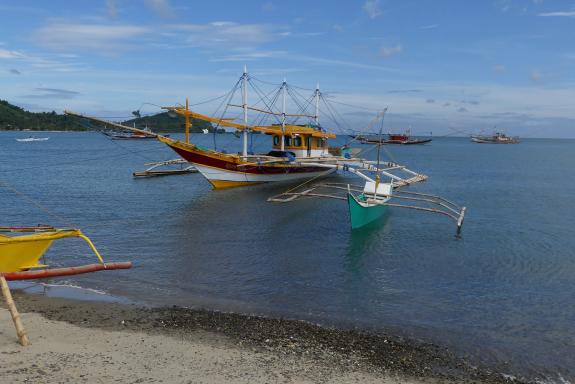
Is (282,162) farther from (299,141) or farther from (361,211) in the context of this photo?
(361,211)

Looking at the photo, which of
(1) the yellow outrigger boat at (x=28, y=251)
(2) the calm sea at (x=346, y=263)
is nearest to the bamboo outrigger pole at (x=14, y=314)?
(1) the yellow outrigger boat at (x=28, y=251)

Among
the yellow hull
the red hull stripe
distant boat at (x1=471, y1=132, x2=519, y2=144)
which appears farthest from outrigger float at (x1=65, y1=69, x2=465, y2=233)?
distant boat at (x1=471, y1=132, x2=519, y2=144)

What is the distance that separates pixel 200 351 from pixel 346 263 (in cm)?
916

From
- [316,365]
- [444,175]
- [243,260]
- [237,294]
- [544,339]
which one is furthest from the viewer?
[444,175]

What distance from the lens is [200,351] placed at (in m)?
10.3

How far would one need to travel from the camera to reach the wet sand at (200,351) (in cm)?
909

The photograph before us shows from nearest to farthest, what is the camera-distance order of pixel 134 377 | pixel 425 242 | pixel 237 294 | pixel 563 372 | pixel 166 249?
pixel 134 377 < pixel 563 372 < pixel 237 294 < pixel 166 249 < pixel 425 242

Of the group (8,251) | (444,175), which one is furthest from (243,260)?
(444,175)

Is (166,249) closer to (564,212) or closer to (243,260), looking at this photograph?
(243,260)

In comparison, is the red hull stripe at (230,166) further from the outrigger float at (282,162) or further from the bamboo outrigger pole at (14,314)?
the bamboo outrigger pole at (14,314)

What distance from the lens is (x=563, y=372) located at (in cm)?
1071

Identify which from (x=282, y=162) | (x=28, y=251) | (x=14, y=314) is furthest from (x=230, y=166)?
(x=14, y=314)

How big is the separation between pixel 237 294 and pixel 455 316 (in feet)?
20.6

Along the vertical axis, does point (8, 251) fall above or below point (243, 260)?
above
